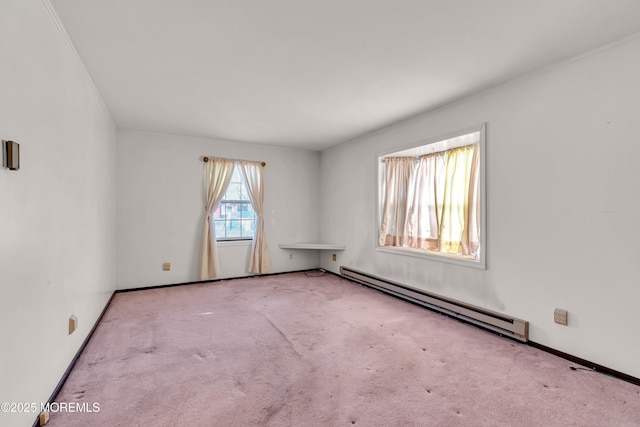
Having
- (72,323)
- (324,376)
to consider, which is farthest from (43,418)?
(324,376)

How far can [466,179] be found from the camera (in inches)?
148

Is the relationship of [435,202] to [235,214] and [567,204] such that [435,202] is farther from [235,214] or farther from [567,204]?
[235,214]

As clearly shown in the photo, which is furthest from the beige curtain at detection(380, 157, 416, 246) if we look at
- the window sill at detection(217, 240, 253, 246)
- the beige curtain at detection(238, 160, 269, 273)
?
the window sill at detection(217, 240, 253, 246)

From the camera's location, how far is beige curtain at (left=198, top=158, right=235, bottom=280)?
4.89m

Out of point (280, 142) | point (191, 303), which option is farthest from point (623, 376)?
point (280, 142)

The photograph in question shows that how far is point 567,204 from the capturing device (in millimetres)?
2457

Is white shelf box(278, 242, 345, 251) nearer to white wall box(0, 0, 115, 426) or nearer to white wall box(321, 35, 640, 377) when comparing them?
white wall box(321, 35, 640, 377)

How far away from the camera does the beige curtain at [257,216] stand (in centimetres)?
536

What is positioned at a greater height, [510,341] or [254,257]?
[254,257]

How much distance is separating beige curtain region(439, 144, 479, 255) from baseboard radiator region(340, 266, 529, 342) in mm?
707

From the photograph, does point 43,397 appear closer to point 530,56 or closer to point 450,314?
point 450,314

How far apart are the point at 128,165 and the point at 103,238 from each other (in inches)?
58.0

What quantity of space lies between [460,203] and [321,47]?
2.64 meters

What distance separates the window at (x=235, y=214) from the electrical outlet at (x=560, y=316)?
4364 millimetres
